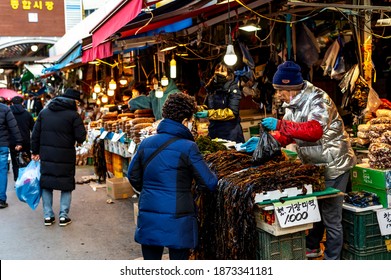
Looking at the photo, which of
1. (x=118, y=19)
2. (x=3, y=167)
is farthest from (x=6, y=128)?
(x=118, y=19)

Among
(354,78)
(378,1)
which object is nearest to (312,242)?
(354,78)

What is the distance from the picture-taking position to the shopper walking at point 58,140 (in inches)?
266

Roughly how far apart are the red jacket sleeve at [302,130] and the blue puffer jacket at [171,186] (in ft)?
2.96

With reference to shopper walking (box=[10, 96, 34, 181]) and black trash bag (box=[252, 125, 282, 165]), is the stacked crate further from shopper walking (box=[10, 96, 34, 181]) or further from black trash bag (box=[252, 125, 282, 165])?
shopper walking (box=[10, 96, 34, 181])

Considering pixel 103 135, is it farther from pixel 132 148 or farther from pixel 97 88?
pixel 97 88

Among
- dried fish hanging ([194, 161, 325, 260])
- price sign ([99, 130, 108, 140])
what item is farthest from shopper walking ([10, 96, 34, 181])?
dried fish hanging ([194, 161, 325, 260])

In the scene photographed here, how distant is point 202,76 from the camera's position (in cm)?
1097

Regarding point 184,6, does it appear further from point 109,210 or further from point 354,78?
point 109,210

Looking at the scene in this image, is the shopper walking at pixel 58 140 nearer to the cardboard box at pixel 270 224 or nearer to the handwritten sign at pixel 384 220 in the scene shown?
the cardboard box at pixel 270 224

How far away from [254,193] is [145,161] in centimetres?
95

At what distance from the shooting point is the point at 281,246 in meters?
3.97

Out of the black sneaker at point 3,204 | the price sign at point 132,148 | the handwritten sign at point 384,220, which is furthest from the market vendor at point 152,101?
the handwritten sign at point 384,220

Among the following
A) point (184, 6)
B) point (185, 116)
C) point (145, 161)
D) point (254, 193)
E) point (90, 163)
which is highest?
point (184, 6)

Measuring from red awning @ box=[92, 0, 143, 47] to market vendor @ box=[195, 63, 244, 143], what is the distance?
1.75 m
